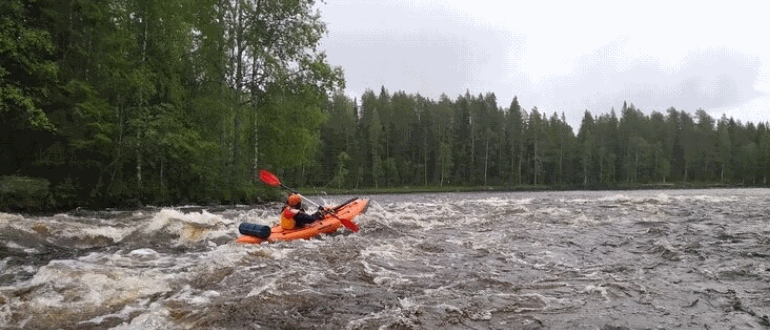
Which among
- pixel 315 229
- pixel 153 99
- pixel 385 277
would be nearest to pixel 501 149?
pixel 153 99

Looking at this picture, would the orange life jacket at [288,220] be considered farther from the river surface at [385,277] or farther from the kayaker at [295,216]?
the river surface at [385,277]

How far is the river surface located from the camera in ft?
16.0

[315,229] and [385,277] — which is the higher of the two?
[315,229]

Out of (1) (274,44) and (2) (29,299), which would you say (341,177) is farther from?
(2) (29,299)

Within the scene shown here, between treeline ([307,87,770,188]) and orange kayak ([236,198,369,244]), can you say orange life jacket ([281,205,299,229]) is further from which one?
treeline ([307,87,770,188])

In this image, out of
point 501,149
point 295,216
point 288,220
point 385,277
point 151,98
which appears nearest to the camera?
point 385,277

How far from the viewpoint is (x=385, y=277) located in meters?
6.69

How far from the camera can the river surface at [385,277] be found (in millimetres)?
4875

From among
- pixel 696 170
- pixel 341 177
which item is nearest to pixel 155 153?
pixel 341 177

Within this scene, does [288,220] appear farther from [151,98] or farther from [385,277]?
[151,98]

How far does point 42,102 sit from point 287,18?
32.6 ft

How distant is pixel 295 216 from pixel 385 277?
4.11m

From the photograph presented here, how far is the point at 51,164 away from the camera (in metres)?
16.3

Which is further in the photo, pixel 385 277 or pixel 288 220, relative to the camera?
pixel 288 220
